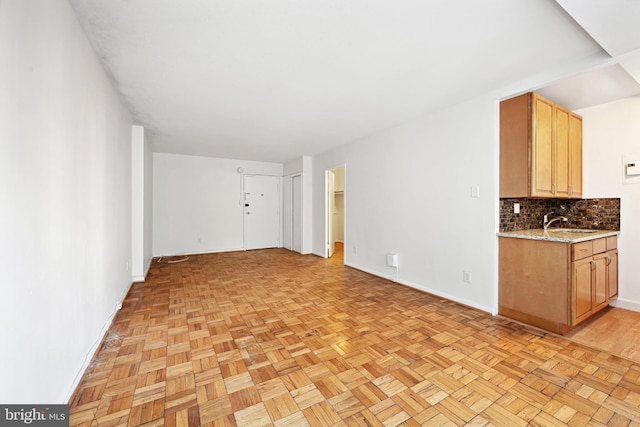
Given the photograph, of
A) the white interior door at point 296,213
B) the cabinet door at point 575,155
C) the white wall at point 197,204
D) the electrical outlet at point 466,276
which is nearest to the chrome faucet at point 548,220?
the cabinet door at point 575,155

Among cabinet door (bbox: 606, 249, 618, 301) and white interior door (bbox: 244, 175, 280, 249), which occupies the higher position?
white interior door (bbox: 244, 175, 280, 249)

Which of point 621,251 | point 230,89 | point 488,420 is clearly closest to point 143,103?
point 230,89

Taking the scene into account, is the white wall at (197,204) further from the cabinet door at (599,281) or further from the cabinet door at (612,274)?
the cabinet door at (612,274)

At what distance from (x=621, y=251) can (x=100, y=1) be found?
4.95 metres

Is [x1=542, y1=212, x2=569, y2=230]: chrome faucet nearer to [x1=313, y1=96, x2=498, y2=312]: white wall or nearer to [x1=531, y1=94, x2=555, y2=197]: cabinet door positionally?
[x1=531, y1=94, x2=555, y2=197]: cabinet door

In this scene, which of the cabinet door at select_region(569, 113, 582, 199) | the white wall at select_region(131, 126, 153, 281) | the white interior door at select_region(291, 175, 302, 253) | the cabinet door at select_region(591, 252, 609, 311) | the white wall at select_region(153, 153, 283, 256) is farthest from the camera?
the white interior door at select_region(291, 175, 302, 253)

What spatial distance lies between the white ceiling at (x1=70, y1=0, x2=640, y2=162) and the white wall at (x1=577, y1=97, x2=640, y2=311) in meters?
0.24

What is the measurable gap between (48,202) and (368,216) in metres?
3.67

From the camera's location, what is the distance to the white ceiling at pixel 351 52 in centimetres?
153

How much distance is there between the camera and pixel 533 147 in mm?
2496

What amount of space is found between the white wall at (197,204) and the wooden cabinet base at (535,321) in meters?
5.28

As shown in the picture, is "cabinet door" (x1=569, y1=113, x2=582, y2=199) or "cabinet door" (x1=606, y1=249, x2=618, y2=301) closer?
"cabinet door" (x1=606, y1=249, x2=618, y2=301)

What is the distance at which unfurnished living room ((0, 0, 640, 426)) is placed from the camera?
1321 mm

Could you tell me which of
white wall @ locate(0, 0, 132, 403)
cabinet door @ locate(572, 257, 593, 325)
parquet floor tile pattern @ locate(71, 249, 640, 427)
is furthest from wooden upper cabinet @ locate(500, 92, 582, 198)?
white wall @ locate(0, 0, 132, 403)
